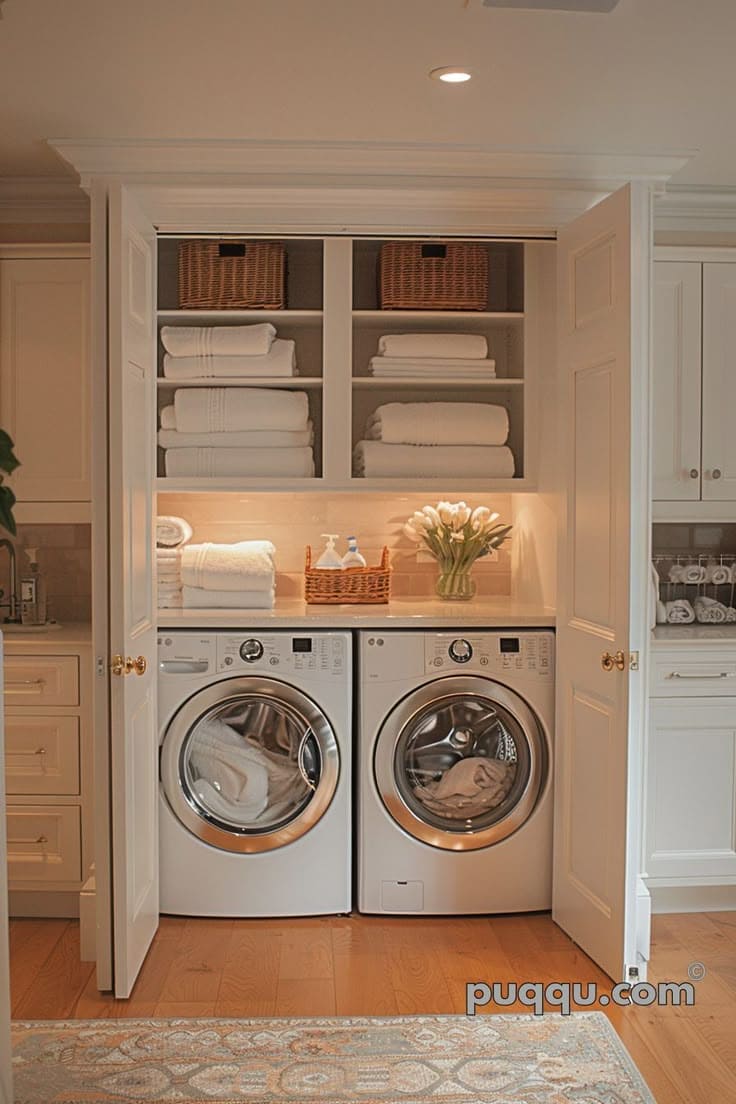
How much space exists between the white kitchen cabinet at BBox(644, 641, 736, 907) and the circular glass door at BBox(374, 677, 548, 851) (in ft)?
1.32

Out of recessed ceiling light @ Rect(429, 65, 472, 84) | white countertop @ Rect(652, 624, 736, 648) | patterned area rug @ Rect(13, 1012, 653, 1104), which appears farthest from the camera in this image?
white countertop @ Rect(652, 624, 736, 648)

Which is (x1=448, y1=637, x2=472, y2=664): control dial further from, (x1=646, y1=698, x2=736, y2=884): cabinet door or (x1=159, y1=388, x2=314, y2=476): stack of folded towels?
(x1=159, y1=388, x2=314, y2=476): stack of folded towels

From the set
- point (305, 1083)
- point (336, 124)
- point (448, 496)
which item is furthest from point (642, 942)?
point (336, 124)

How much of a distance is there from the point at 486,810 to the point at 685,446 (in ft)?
4.79

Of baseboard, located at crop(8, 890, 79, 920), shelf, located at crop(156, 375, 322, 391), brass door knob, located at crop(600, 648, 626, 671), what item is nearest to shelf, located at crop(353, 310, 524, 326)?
shelf, located at crop(156, 375, 322, 391)

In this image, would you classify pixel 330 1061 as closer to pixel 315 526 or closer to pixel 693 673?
pixel 693 673

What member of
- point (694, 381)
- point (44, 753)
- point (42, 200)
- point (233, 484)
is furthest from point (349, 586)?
point (42, 200)

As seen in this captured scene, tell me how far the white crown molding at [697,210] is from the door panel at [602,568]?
0.66 metres

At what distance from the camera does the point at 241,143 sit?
11.4 ft

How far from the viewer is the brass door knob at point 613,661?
10.6ft

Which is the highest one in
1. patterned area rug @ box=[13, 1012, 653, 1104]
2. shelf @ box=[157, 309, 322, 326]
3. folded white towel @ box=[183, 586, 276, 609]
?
shelf @ box=[157, 309, 322, 326]

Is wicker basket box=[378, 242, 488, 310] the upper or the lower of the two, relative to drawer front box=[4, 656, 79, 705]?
upper

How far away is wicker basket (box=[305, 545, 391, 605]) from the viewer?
13.8 ft

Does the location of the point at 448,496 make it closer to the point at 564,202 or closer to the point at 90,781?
the point at 564,202
